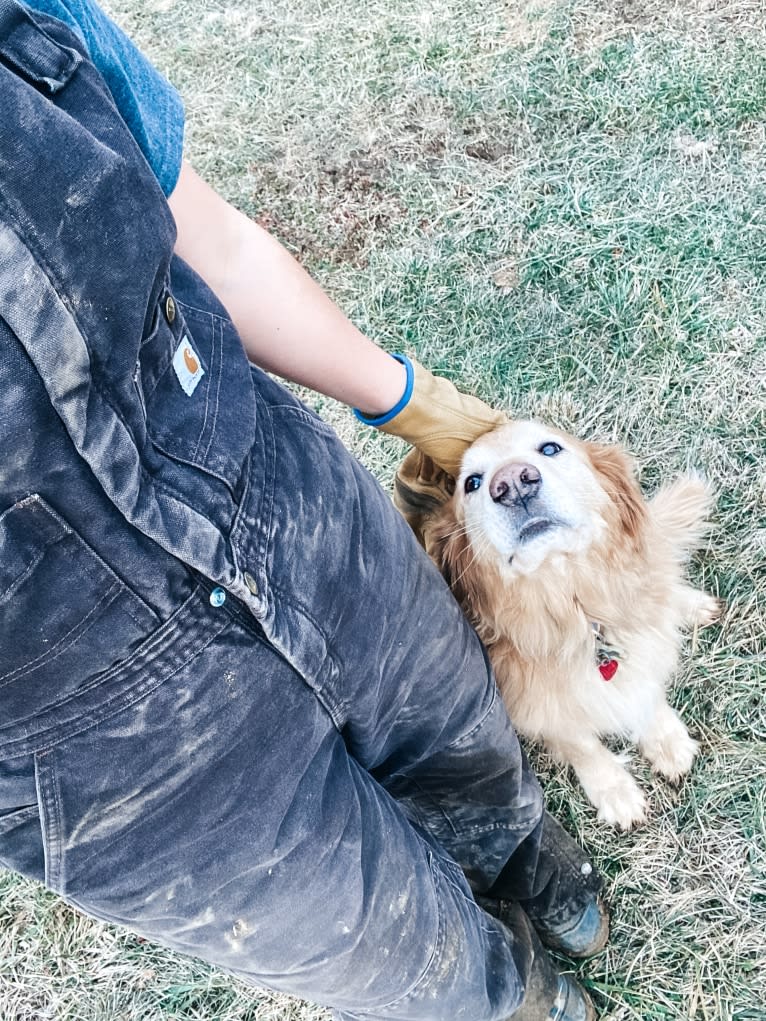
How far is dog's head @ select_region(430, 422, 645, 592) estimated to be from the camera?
2.06 m

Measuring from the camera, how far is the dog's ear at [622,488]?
2.25 m

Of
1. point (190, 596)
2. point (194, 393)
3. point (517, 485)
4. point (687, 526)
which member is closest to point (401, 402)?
point (517, 485)

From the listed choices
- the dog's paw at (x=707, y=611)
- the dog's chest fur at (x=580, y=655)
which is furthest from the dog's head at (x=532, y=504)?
the dog's paw at (x=707, y=611)

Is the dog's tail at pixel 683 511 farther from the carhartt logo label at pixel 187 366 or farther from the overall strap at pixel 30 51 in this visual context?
the overall strap at pixel 30 51

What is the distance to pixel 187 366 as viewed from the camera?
1195 millimetres

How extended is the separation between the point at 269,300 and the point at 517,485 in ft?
2.54

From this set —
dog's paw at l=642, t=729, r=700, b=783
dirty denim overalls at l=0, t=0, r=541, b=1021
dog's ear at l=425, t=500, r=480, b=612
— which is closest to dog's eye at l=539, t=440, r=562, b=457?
dog's ear at l=425, t=500, r=480, b=612

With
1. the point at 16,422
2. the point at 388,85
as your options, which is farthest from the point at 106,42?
the point at 388,85

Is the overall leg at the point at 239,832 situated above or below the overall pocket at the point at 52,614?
below

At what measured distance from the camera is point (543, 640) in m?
2.32

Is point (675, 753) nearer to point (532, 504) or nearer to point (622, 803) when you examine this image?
point (622, 803)

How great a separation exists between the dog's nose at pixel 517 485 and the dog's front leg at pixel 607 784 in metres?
0.90

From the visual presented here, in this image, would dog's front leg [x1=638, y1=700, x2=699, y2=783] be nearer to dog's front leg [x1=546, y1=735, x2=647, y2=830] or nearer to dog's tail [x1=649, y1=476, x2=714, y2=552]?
dog's front leg [x1=546, y1=735, x2=647, y2=830]

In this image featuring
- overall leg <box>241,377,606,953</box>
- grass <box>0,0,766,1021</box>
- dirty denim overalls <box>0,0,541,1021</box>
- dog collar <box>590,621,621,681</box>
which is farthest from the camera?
grass <box>0,0,766,1021</box>
